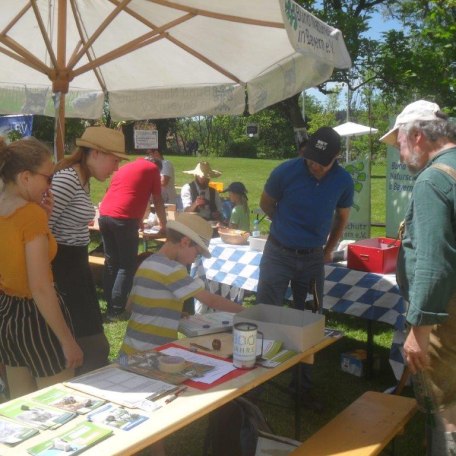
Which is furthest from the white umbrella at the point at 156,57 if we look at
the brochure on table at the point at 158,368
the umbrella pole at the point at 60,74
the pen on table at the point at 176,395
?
the pen on table at the point at 176,395

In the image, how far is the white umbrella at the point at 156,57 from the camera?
3658mm

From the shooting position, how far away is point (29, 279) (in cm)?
232

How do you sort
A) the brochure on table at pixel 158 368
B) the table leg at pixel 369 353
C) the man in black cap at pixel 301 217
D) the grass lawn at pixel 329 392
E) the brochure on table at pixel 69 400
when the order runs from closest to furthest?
the brochure on table at pixel 69 400 < the brochure on table at pixel 158 368 < the grass lawn at pixel 329 392 < the man in black cap at pixel 301 217 < the table leg at pixel 369 353

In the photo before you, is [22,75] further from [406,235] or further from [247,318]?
[406,235]

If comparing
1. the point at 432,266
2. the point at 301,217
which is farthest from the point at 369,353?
the point at 432,266

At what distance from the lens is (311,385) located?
3.84 metres

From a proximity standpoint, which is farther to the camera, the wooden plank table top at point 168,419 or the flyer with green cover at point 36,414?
the flyer with green cover at point 36,414

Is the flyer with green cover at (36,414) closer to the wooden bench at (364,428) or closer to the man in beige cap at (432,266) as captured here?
the wooden bench at (364,428)

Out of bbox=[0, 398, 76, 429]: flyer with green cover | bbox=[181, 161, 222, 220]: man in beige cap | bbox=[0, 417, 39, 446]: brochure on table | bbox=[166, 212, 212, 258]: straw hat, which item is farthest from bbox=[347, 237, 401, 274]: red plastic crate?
bbox=[181, 161, 222, 220]: man in beige cap

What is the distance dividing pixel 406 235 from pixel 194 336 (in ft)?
3.33

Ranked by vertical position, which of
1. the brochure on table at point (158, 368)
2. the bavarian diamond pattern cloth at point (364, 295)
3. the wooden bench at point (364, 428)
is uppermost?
the brochure on table at point (158, 368)

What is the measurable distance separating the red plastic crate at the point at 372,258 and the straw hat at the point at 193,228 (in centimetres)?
159

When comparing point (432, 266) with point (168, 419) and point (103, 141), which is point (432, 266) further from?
point (103, 141)

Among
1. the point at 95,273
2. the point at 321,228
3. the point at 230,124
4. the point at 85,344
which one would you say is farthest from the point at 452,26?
the point at 230,124
